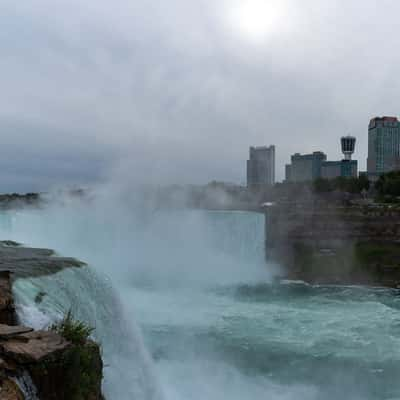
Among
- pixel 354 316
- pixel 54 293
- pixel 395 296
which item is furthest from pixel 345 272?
pixel 54 293

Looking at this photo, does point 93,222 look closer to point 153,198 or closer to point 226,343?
point 153,198

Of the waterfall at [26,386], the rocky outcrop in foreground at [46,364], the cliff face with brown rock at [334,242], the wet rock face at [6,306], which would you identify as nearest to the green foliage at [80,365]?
the rocky outcrop in foreground at [46,364]

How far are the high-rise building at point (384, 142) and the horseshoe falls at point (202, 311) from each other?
86.8 m

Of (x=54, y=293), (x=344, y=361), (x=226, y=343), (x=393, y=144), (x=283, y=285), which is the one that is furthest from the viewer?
(x=393, y=144)

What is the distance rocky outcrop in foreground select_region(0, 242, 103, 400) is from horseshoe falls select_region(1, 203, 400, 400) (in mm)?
1030

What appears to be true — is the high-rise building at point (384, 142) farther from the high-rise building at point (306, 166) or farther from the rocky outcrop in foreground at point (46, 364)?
the rocky outcrop in foreground at point (46, 364)

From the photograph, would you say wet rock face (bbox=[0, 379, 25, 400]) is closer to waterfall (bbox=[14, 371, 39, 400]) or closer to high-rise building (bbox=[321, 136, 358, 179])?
waterfall (bbox=[14, 371, 39, 400])

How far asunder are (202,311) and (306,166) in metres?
94.5

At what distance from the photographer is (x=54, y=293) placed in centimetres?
686

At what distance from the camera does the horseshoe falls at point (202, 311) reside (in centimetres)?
763

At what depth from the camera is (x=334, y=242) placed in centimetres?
2600

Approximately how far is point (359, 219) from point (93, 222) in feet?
58.0

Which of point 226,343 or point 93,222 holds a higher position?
point 93,222

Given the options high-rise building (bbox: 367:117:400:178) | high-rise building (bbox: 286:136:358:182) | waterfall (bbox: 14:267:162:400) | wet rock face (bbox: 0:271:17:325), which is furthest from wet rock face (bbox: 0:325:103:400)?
high-rise building (bbox: 367:117:400:178)
